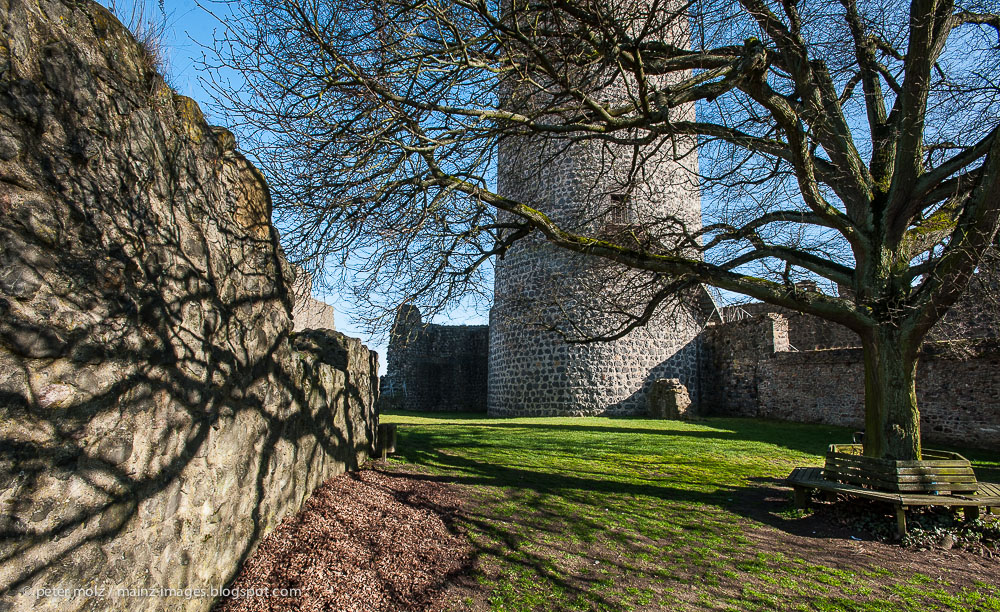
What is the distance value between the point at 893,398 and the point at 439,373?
689 inches

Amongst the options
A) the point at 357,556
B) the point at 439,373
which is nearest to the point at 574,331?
the point at 439,373

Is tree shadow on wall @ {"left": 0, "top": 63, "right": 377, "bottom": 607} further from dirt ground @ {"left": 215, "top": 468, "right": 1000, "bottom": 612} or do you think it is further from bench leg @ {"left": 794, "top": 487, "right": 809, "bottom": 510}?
bench leg @ {"left": 794, "top": 487, "right": 809, "bottom": 510}

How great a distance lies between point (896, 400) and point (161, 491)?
655 centimetres

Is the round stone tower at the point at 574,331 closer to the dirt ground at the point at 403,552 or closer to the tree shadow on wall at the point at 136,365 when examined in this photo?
the dirt ground at the point at 403,552

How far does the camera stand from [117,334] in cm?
252

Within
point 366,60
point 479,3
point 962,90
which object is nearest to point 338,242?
point 366,60

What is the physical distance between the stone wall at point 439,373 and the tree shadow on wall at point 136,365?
1720 centimetres

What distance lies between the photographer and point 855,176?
5863 millimetres

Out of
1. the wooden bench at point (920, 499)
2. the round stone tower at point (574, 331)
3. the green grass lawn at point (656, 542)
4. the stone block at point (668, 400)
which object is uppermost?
the round stone tower at point (574, 331)

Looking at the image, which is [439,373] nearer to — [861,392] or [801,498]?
[861,392]

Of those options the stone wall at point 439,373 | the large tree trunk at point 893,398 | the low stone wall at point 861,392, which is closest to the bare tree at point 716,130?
the large tree trunk at point 893,398

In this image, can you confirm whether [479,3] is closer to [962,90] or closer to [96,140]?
[96,140]

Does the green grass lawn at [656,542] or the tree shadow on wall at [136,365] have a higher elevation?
the tree shadow on wall at [136,365]

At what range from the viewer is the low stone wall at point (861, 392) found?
380 inches
